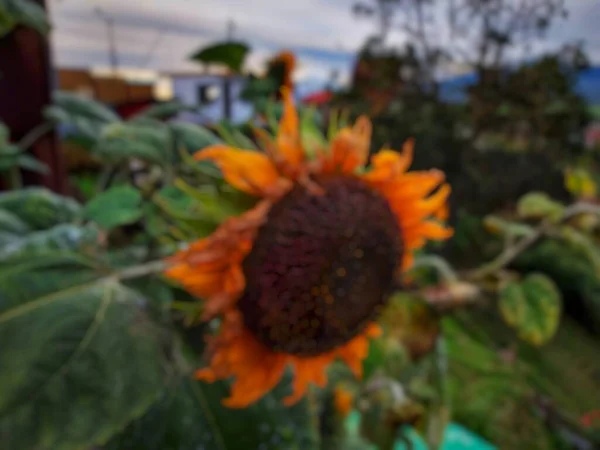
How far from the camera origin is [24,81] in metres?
0.50

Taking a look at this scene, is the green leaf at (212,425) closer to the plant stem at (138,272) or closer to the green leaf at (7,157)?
the plant stem at (138,272)

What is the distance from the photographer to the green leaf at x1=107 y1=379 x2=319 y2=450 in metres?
0.21

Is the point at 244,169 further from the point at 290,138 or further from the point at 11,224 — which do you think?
the point at 11,224

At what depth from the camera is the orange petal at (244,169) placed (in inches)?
8.3

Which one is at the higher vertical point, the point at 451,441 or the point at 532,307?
the point at 532,307

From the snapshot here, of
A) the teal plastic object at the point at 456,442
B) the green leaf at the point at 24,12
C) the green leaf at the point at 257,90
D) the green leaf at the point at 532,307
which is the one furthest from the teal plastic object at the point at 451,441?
the green leaf at the point at 24,12

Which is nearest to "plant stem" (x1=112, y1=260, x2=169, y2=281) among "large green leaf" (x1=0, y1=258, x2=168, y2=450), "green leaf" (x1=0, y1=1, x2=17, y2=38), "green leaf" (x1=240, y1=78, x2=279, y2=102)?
"large green leaf" (x1=0, y1=258, x2=168, y2=450)

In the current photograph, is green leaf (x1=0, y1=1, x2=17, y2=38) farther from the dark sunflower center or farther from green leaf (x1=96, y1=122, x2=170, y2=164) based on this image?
the dark sunflower center

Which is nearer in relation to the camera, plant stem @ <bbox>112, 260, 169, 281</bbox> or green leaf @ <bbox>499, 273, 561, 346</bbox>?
plant stem @ <bbox>112, 260, 169, 281</bbox>

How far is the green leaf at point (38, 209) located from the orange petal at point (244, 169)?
0.12 metres

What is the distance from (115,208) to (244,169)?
3.4 inches

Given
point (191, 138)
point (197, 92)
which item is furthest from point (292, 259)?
point (197, 92)

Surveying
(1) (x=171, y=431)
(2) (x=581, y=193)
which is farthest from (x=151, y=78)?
(2) (x=581, y=193)

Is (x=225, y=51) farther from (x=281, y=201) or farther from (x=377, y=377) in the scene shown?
(x=377, y=377)
